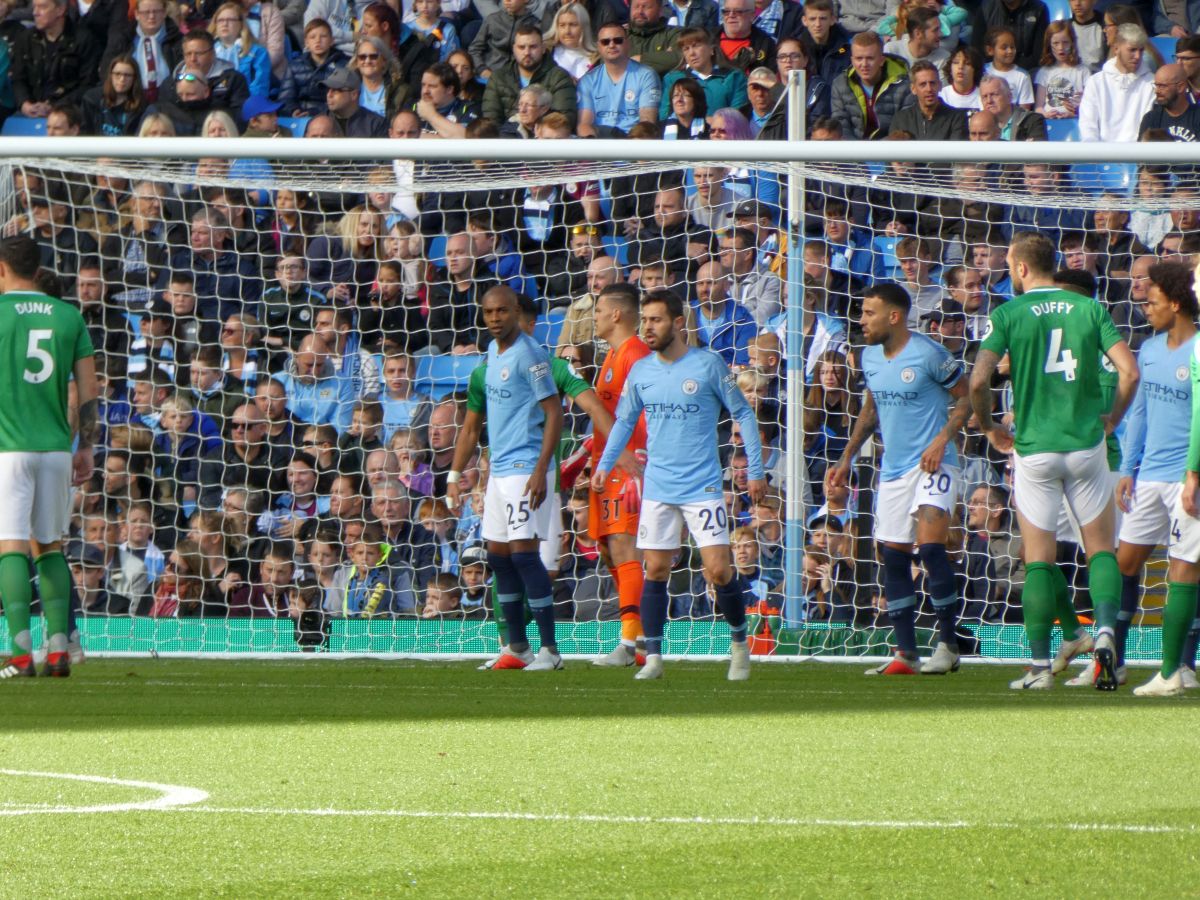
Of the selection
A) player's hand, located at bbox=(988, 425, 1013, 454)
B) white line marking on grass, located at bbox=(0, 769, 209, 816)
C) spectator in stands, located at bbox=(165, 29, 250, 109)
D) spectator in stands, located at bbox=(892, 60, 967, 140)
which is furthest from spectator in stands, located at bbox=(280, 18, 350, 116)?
white line marking on grass, located at bbox=(0, 769, 209, 816)

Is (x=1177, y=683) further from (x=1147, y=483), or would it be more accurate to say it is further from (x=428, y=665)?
(x=428, y=665)

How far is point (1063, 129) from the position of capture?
1323cm

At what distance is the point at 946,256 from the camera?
1226 cm

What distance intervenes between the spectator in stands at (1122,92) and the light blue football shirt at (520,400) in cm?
515

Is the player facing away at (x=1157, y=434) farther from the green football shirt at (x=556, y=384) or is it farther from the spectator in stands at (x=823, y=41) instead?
the spectator in stands at (x=823, y=41)

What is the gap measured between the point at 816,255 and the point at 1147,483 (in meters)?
3.51

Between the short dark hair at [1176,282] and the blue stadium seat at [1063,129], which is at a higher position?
the blue stadium seat at [1063,129]

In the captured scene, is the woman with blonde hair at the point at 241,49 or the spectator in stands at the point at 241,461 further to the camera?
the woman with blonde hair at the point at 241,49

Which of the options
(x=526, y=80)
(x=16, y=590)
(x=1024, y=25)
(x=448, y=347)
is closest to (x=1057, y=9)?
(x=1024, y=25)

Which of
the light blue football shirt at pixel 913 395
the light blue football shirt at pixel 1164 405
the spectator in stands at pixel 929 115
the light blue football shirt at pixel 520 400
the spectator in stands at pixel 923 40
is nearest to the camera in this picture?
the light blue football shirt at pixel 1164 405

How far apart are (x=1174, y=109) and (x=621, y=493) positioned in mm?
4900

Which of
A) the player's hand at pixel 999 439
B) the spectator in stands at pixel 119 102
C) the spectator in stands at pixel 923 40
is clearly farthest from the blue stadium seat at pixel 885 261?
the spectator in stands at pixel 119 102

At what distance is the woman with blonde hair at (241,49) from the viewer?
1515 cm

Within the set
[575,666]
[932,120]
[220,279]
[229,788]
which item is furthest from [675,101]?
[229,788]
